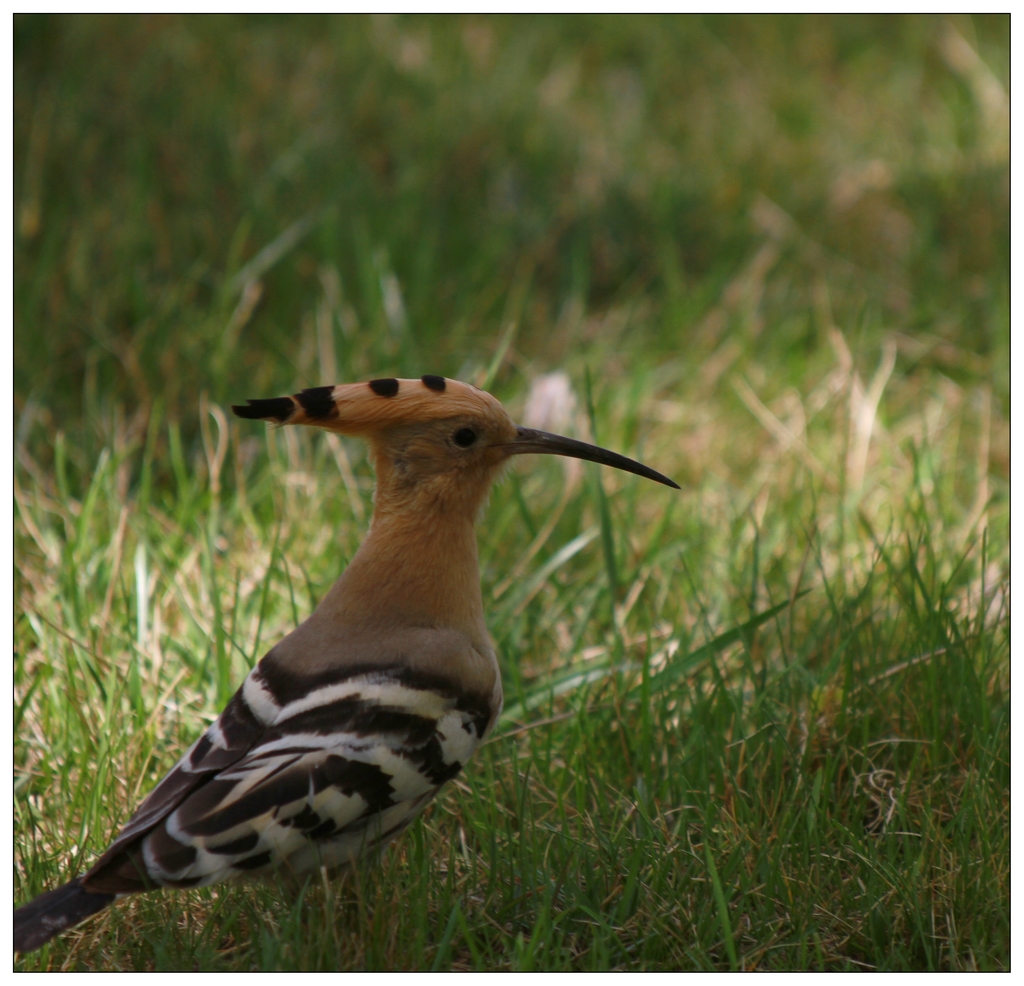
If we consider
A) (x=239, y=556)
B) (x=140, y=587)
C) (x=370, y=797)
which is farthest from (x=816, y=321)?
(x=370, y=797)

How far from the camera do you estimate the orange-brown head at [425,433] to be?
1.81 m

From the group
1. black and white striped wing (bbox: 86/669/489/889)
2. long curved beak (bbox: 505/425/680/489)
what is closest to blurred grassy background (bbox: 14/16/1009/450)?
long curved beak (bbox: 505/425/680/489)

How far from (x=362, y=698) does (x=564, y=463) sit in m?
1.36

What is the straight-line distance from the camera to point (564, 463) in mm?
3000

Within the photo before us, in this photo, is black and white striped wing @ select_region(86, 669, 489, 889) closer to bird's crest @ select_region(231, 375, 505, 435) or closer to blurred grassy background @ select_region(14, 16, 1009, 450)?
bird's crest @ select_region(231, 375, 505, 435)

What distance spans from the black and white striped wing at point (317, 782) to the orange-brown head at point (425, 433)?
0.28m

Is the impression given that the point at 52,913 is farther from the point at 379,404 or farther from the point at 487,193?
the point at 487,193

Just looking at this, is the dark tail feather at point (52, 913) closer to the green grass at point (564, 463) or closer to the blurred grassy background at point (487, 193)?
the green grass at point (564, 463)

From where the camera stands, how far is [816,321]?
144 inches

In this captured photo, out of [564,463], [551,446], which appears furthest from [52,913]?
[564,463]

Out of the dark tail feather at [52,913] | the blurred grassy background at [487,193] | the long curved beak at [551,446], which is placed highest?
the blurred grassy background at [487,193]

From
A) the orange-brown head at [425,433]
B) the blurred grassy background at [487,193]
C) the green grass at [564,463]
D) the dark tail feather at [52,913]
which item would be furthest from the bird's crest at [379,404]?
the blurred grassy background at [487,193]

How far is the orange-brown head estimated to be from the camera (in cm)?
181

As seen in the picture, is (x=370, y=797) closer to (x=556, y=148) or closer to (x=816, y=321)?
(x=816, y=321)
